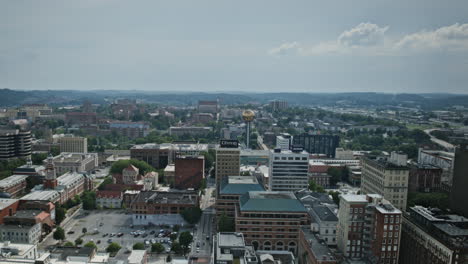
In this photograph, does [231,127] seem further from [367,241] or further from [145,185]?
[367,241]

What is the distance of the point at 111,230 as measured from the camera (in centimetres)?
6159

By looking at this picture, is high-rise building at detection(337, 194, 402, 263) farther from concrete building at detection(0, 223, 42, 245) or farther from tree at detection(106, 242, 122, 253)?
concrete building at detection(0, 223, 42, 245)

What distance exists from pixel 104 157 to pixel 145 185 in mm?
42113

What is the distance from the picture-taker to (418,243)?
42.6 metres

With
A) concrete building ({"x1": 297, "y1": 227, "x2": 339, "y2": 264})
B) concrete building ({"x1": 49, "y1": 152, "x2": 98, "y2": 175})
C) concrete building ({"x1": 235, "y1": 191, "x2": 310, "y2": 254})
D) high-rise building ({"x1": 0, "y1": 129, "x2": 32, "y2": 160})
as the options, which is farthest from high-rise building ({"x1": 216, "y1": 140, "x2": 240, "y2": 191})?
high-rise building ({"x1": 0, "y1": 129, "x2": 32, "y2": 160})

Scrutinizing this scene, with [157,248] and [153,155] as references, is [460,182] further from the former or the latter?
[153,155]

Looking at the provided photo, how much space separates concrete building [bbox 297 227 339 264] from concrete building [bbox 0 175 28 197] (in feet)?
189

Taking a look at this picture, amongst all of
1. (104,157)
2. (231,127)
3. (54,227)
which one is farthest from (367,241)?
(231,127)

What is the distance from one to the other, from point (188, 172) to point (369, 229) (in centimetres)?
4931

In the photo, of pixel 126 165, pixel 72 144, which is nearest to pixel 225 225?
pixel 126 165

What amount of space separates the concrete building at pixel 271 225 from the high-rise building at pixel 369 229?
7670mm

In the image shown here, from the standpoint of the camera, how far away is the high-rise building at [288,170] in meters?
72.2

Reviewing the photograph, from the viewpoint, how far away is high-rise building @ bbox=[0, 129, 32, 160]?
100m

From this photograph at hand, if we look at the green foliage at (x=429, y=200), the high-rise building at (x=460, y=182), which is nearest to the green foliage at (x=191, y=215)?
the green foliage at (x=429, y=200)
